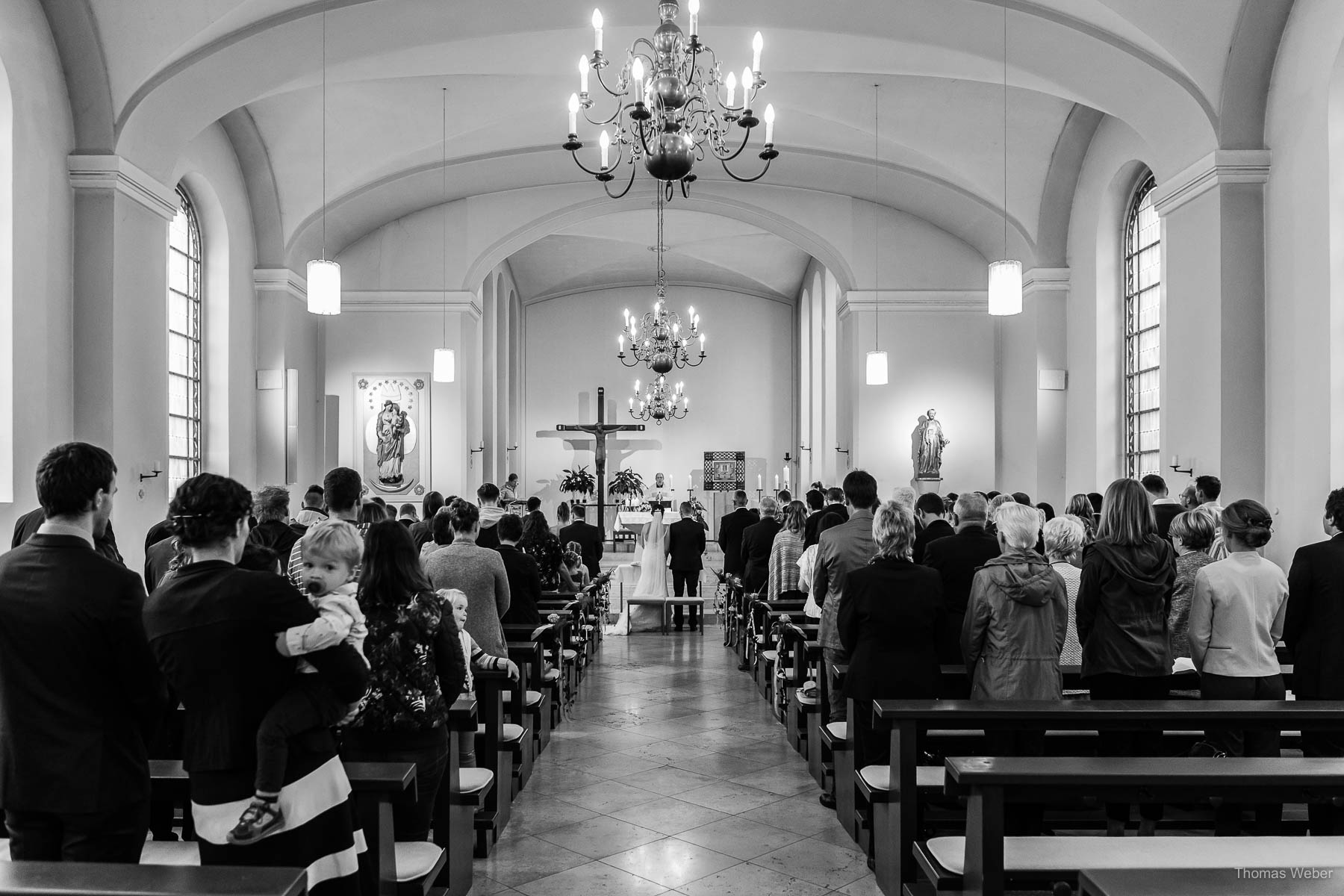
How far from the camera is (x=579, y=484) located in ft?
71.2

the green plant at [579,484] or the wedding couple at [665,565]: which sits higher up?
the green plant at [579,484]

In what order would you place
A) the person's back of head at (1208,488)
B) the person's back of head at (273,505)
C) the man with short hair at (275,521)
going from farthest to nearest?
the person's back of head at (1208,488)
the person's back of head at (273,505)
the man with short hair at (275,521)

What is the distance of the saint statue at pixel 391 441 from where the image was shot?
1420 cm

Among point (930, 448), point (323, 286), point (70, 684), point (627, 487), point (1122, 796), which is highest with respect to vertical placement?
point (323, 286)

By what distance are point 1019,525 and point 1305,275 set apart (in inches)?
190

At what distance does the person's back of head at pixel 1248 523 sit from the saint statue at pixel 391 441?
11304 millimetres

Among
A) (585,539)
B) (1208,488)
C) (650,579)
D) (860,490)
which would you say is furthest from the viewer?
(650,579)

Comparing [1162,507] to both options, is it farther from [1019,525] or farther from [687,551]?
[687,551]

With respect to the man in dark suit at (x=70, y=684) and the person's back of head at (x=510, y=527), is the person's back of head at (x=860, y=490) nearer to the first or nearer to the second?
the person's back of head at (x=510, y=527)

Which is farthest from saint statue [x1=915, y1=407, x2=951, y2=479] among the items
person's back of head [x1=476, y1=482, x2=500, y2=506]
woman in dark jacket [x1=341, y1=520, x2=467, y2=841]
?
woman in dark jacket [x1=341, y1=520, x2=467, y2=841]

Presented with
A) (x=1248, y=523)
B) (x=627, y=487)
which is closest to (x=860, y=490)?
(x=1248, y=523)

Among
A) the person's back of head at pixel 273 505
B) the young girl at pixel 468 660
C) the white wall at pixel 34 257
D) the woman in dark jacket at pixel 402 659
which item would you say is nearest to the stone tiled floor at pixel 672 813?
the young girl at pixel 468 660

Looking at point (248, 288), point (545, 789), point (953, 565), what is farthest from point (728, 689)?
point (248, 288)

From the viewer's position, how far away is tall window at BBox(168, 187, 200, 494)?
10.9 m
